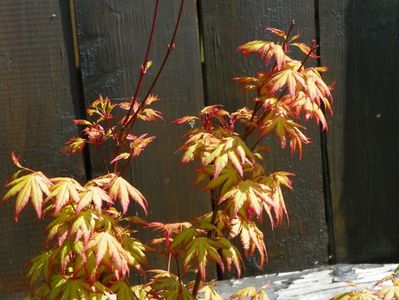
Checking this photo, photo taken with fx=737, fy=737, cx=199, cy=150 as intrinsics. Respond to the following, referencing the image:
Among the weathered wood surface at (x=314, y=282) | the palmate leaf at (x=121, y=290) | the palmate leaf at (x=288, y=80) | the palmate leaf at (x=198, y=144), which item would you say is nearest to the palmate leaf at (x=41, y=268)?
the palmate leaf at (x=121, y=290)

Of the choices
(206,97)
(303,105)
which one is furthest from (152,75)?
(303,105)

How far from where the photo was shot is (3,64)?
103 inches

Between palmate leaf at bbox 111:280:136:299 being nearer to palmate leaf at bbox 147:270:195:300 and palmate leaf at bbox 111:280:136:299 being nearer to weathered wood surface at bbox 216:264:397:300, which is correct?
palmate leaf at bbox 147:270:195:300

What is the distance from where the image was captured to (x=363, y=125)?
3002 mm

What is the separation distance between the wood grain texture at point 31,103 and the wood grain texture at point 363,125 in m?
1.03

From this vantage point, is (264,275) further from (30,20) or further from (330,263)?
(30,20)

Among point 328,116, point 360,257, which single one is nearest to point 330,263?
point 360,257

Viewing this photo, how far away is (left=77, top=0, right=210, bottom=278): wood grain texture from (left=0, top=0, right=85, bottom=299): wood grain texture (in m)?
0.09

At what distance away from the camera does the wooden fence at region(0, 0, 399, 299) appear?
2648mm

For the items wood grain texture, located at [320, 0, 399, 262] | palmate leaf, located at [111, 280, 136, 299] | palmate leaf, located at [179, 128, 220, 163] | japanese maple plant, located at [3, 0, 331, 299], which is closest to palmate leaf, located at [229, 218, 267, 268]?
japanese maple plant, located at [3, 0, 331, 299]

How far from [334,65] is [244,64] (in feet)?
1.23

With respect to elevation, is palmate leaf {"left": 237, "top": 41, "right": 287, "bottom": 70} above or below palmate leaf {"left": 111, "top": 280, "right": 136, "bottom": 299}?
above

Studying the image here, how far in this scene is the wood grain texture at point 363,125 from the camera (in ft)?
9.55

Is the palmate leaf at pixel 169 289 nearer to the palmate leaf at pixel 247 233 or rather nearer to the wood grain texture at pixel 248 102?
the palmate leaf at pixel 247 233
